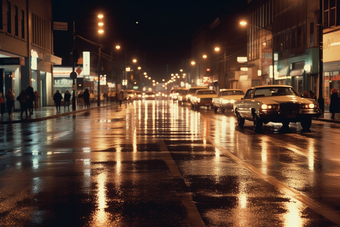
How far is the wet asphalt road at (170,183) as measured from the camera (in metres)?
6.11

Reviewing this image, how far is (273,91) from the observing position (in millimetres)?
20609

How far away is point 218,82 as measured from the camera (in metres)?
97.5

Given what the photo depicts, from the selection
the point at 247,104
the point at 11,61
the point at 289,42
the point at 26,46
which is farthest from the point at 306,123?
the point at 289,42

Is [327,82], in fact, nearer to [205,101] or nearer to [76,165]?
[205,101]

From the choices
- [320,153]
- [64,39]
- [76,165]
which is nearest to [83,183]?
[76,165]

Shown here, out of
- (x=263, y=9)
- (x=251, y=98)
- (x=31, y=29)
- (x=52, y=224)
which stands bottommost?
(x=52, y=224)

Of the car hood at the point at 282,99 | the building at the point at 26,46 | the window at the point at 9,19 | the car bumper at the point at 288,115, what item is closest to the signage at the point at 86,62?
the building at the point at 26,46

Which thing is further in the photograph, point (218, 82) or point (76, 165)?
point (218, 82)

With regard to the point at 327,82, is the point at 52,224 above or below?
below

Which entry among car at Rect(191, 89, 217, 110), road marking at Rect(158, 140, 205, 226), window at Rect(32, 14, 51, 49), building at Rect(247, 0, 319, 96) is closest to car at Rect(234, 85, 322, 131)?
road marking at Rect(158, 140, 205, 226)

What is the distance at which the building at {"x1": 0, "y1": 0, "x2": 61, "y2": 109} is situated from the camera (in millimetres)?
35719

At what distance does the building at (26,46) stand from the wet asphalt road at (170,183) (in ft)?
74.3

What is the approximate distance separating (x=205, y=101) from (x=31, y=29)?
16.9 metres

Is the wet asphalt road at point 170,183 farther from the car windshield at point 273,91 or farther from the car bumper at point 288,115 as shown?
the car windshield at point 273,91
